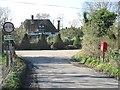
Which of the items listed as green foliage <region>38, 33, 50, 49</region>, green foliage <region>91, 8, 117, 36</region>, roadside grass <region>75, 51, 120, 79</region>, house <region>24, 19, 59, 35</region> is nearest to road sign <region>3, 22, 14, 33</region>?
roadside grass <region>75, 51, 120, 79</region>

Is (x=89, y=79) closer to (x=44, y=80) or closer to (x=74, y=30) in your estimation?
(x=44, y=80)

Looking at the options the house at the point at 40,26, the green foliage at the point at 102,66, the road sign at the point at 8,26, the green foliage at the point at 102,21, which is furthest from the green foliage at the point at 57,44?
the road sign at the point at 8,26

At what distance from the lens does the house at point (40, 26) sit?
8056 cm

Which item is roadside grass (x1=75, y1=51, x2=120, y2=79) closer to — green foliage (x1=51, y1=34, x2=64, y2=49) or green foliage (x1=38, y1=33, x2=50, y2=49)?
green foliage (x1=51, y1=34, x2=64, y2=49)

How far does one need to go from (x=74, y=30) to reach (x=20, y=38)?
15.3m

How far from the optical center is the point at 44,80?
1588cm

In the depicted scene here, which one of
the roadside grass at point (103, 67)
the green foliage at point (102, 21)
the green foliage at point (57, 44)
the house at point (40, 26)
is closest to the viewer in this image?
the roadside grass at point (103, 67)

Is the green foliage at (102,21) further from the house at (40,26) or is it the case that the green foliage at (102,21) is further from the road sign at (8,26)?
the house at (40,26)

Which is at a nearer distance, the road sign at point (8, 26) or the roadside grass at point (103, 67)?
the roadside grass at point (103, 67)

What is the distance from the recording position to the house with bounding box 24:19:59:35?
8056 centimetres

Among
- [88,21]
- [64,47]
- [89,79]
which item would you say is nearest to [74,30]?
[64,47]

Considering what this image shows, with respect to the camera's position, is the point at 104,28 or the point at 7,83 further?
the point at 104,28

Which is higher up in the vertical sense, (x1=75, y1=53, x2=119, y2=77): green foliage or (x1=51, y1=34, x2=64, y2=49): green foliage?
(x1=75, y1=53, x2=119, y2=77): green foliage

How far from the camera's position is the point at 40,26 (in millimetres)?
80875
